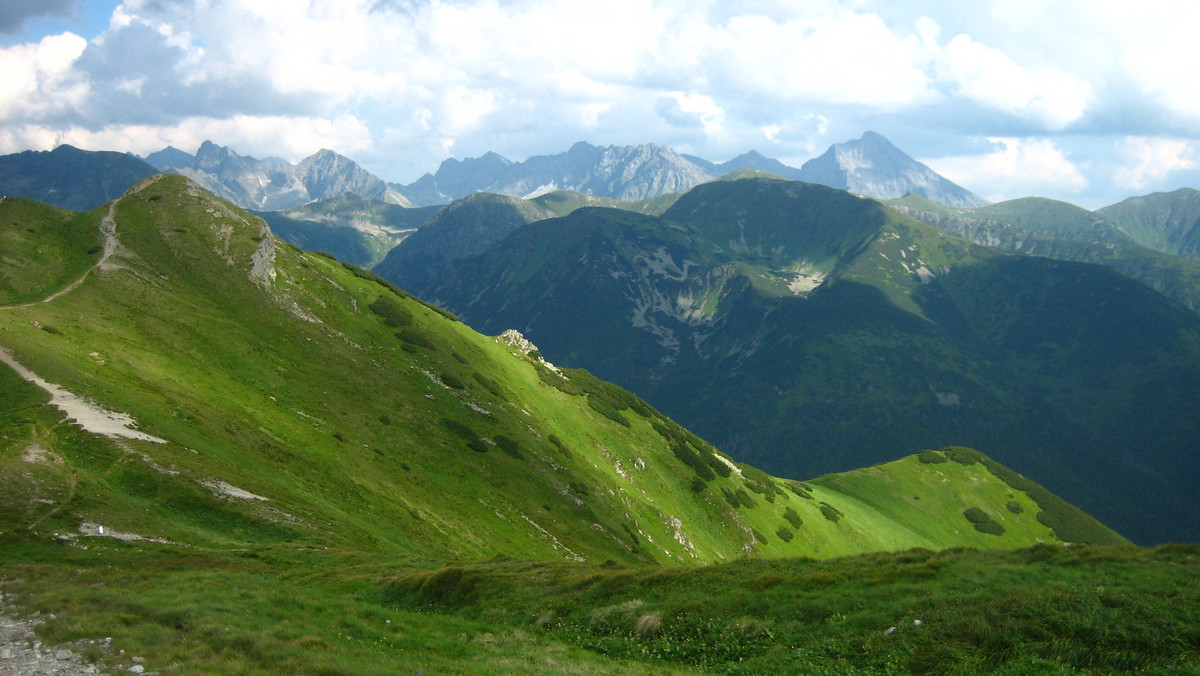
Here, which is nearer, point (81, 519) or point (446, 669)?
point (446, 669)

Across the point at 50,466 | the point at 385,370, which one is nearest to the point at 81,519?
the point at 50,466

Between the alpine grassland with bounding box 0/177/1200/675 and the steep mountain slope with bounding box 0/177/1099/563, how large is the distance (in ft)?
1.06

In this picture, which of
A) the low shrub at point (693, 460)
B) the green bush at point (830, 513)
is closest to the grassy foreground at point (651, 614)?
the low shrub at point (693, 460)

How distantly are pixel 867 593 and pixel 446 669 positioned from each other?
16.6 metres

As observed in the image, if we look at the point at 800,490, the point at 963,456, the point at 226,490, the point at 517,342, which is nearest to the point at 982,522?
the point at 963,456

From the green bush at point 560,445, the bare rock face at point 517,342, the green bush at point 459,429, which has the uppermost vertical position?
the bare rock face at point 517,342

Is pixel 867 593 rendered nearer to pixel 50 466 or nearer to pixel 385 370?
pixel 50 466

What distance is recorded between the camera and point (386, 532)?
5153cm

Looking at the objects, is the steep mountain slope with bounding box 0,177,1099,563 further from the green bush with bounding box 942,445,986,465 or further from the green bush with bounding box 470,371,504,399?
the green bush with bounding box 942,445,986,465

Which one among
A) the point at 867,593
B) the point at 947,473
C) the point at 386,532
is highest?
the point at 867,593

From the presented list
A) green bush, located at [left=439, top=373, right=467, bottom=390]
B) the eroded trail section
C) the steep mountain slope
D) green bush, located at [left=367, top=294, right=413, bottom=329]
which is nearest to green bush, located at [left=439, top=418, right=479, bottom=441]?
the steep mountain slope

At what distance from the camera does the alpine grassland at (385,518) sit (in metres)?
20.6

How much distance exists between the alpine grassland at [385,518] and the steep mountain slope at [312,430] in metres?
0.32

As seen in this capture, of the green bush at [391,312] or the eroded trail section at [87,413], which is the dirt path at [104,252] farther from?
the green bush at [391,312]
